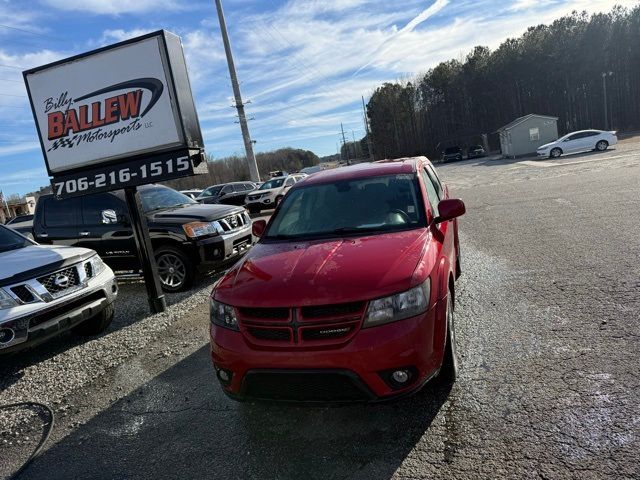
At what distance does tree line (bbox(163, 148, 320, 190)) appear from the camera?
80812 mm

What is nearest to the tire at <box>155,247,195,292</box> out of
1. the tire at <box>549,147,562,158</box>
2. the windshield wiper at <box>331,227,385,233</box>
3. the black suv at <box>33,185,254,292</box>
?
the black suv at <box>33,185,254,292</box>

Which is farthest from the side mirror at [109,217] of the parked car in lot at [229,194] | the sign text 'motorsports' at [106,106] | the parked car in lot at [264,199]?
the parked car in lot at [229,194]

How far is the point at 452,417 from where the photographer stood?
2.90 metres

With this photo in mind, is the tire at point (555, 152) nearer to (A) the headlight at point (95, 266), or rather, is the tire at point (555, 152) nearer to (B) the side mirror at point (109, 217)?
(B) the side mirror at point (109, 217)

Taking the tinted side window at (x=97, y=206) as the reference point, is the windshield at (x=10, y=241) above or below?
below

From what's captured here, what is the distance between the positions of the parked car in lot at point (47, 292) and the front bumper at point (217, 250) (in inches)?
62.4

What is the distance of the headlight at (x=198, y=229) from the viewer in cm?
683

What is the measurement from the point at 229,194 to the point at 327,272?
19.9 metres

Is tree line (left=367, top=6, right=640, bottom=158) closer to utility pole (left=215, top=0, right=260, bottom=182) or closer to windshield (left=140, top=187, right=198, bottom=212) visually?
utility pole (left=215, top=0, right=260, bottom=182)

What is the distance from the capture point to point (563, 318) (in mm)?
4156

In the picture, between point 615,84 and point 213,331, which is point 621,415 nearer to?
point 213,331

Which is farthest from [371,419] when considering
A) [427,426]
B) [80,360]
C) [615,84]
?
[615,84]

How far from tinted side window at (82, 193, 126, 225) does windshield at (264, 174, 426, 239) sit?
439 centimetres

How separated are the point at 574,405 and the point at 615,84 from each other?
6571cm
